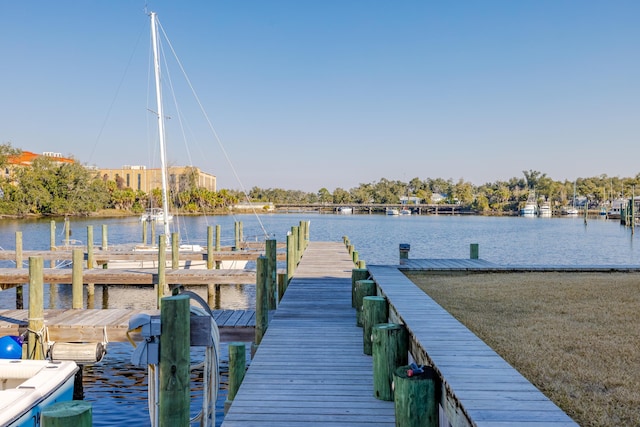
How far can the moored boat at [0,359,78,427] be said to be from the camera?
19.3 ft

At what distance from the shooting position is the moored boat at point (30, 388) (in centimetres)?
589

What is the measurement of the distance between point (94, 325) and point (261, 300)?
3.92 m

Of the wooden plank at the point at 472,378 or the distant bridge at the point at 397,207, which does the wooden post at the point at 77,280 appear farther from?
the distant bridge at the point at 397,207

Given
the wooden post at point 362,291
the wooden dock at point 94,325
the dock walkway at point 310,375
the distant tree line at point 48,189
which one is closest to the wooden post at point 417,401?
the dock walkway at point 310,375

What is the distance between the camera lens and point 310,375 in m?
6.25

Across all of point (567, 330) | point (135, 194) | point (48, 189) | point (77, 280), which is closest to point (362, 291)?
point (567, 330)

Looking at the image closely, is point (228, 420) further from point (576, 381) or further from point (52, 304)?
point (52, 304)

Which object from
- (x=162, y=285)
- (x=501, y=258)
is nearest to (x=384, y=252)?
(x=501, y=258)

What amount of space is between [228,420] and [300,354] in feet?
7.36

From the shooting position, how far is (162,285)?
16.5 meters

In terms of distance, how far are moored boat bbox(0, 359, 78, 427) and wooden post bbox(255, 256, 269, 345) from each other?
109 inches

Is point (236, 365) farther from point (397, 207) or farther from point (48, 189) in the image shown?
point (397, 207)

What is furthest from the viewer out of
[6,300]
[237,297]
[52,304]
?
[237,297]

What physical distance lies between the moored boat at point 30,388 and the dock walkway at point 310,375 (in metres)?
2.52
